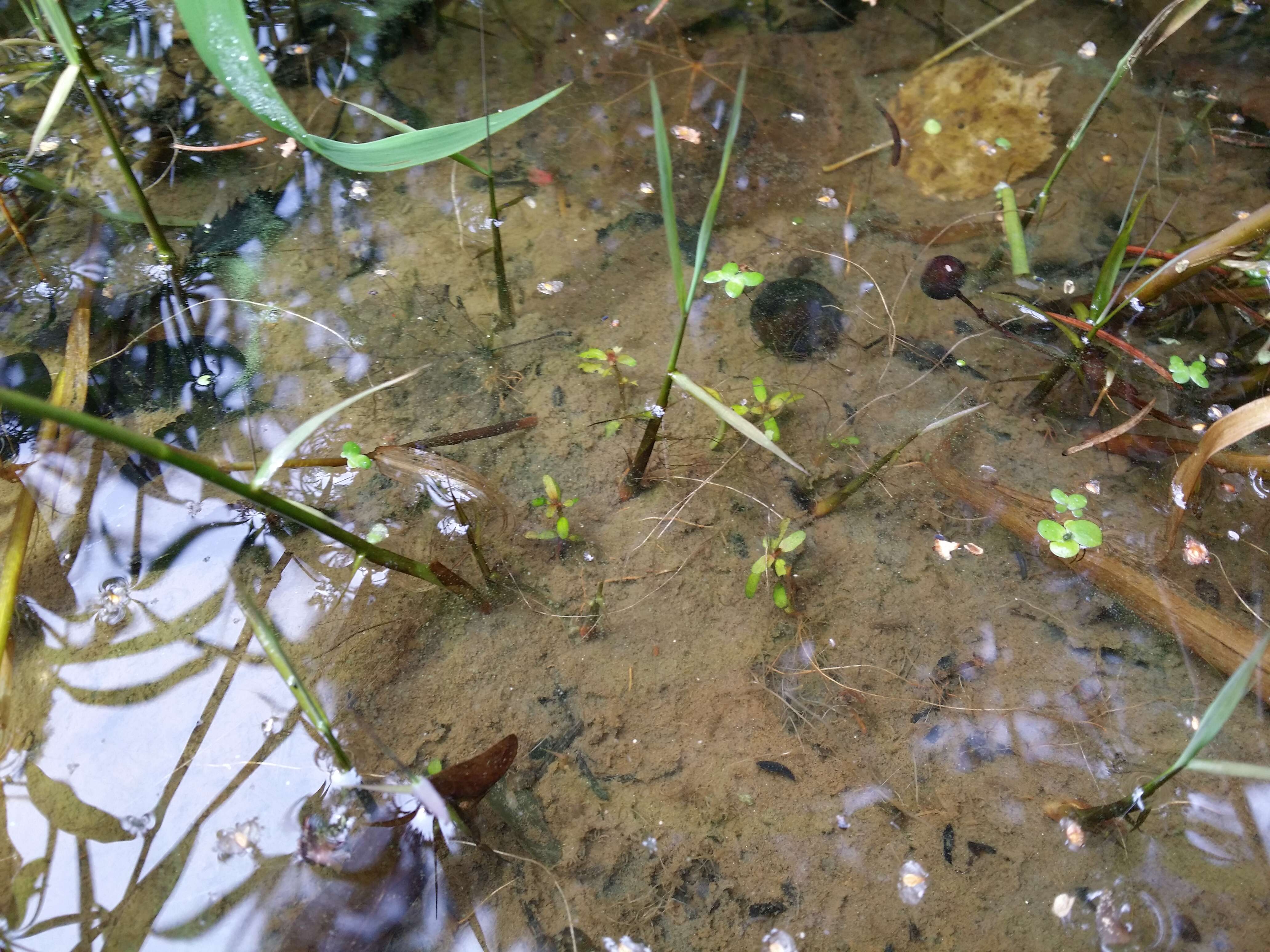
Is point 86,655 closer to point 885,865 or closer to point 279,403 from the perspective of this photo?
point 279,403

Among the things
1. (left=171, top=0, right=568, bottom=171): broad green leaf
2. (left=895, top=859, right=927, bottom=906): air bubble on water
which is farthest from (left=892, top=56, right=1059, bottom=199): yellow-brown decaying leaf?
(left=895, top=859, right=927, bottom=906): air bubble on water

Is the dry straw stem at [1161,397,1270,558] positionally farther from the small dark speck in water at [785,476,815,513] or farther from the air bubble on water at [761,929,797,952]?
the air bubble on water at [761,929,797,952]

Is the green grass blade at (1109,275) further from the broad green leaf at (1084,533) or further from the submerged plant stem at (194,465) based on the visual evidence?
the submerged plant stem at (194,465)

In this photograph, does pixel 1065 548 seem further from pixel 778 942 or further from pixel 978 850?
pixel 778 942

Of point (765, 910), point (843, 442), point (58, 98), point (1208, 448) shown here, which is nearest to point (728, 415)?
point (843, 442)

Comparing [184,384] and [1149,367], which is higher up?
[184,384]

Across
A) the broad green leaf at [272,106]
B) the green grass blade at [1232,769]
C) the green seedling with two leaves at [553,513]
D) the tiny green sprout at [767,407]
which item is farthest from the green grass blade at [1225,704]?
the broad green leaf at [272,106]

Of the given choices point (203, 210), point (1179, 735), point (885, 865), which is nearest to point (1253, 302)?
point (1179, 735)

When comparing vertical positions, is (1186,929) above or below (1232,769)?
below
